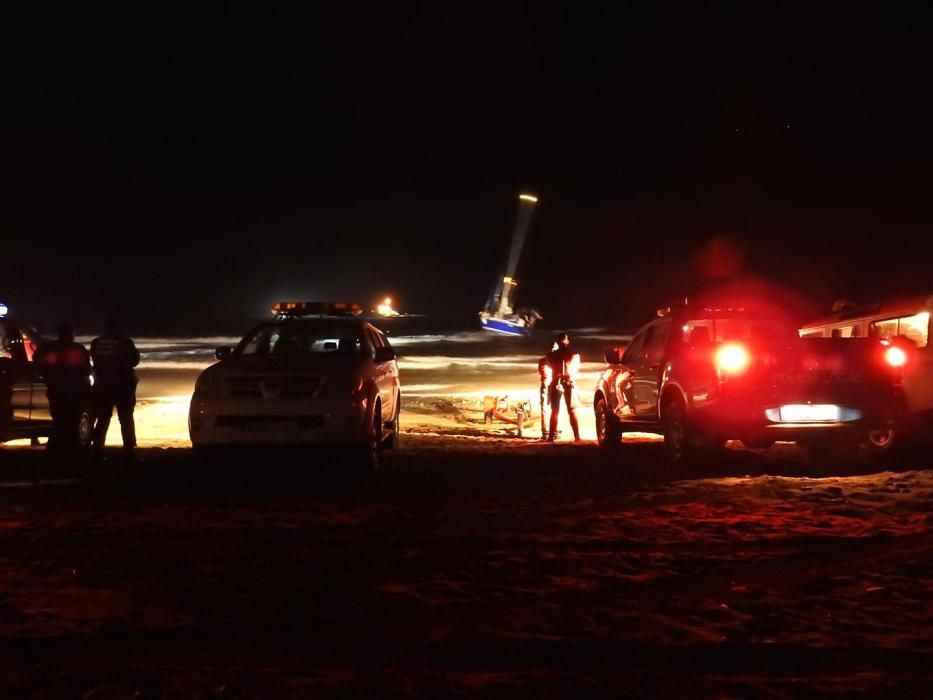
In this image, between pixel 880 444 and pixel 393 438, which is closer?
pixel 880 444

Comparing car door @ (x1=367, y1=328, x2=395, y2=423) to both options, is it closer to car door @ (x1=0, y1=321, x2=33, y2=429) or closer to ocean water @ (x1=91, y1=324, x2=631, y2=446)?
car door @ (x1=0, y1=321, x2=33, y2=429)

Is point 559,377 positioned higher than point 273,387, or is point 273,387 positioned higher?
point 559,377

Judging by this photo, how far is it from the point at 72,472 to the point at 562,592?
6.76 meters

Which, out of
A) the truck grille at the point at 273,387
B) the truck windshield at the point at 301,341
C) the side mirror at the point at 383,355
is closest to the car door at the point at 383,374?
the side mirror at the point at 383,355

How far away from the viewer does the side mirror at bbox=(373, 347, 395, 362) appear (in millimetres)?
10359

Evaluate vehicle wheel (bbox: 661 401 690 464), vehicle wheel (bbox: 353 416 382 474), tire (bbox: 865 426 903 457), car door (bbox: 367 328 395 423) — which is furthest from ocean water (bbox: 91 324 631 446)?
tire (bbox: 865 426 903 457)

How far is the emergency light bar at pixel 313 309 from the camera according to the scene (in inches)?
435

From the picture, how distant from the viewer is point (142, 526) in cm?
691

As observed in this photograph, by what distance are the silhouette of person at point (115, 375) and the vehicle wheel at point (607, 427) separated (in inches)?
247

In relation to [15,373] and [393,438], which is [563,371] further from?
[15,373]

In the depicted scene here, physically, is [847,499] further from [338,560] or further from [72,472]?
[72,472]

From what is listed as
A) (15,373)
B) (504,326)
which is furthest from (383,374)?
(504,326)

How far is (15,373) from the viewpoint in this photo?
465 inches

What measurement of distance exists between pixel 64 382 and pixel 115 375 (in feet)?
2.13
